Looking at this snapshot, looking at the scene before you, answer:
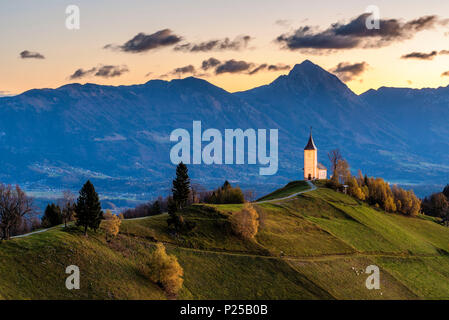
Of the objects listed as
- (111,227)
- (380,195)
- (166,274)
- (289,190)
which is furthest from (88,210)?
(380,195)

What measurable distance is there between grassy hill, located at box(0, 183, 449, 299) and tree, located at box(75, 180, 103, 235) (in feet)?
6.18

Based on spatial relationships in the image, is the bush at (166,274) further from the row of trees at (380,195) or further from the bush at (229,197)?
the row of trees at (380,195)

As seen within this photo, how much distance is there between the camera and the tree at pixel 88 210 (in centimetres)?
8819

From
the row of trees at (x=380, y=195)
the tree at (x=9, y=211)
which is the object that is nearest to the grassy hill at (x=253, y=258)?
the tree at (x=9, y=211)

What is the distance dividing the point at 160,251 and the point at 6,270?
73.5 feet

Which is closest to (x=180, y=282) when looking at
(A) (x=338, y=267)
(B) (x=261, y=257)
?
(B) (x=261, y=257)

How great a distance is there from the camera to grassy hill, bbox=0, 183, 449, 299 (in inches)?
2948

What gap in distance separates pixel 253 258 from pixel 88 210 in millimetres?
31355

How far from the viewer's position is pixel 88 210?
88.3 meters

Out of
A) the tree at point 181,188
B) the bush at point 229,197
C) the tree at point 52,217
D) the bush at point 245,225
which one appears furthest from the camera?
the bush at point 229,197

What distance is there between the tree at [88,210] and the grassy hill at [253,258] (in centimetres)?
188

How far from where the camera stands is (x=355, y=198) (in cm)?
16775

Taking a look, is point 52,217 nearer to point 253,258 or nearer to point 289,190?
point 253,258

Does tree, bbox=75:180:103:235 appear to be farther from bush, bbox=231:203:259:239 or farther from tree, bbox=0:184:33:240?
bush, bbox=231:203:259:239
